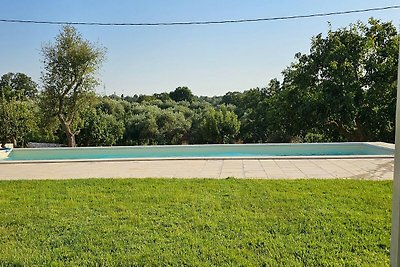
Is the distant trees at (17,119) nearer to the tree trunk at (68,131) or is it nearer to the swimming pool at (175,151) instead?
the tree trunk at (68,131)

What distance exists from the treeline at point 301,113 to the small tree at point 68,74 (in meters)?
0.32

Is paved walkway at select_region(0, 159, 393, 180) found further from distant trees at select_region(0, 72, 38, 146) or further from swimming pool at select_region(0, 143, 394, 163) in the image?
distant trees at select_region(0, 72, 38, 146)

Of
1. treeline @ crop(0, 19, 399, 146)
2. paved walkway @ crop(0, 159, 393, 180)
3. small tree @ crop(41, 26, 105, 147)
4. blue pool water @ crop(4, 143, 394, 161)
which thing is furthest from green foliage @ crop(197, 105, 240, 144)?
paved walkway @ crop(0, 159, 393, 180)

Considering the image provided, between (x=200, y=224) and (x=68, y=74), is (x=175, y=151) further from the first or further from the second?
(x=200, y=224)

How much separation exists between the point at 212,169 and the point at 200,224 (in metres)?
3.88

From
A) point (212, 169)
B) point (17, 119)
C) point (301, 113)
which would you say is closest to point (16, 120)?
point (17, 119)

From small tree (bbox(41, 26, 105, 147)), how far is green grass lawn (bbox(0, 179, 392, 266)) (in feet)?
31.3

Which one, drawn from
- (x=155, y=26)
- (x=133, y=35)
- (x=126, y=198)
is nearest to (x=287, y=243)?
(x=126, y=198)

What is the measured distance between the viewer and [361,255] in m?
2.80

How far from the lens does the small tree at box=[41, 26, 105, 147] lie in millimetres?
14164

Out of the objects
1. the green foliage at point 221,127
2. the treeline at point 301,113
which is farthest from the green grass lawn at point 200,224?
the green foliage at point 221,127

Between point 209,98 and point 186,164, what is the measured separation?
64.9 feet

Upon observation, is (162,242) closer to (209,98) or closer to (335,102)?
(335,102)

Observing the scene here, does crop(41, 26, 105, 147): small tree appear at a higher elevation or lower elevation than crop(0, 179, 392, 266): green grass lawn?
higher
